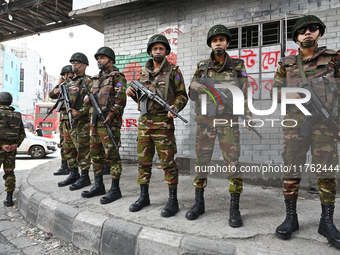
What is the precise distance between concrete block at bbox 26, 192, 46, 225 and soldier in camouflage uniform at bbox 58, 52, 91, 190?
0.45m

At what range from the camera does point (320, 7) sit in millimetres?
3844

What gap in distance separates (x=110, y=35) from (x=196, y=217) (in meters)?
4.99

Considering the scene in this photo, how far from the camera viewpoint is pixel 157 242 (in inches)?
82.7

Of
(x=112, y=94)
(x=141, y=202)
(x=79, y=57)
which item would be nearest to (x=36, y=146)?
(x=79, y=57)

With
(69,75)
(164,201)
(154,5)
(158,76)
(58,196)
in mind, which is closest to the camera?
(158,76)

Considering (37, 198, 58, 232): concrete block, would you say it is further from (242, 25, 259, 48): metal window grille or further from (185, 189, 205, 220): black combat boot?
(242, 25, 259, 48): metal window grille

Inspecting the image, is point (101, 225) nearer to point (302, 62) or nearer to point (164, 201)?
point (164, 201)

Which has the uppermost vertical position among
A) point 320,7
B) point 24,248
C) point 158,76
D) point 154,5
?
point 154,5

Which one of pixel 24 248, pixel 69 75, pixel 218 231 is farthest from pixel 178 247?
pixel 69 75

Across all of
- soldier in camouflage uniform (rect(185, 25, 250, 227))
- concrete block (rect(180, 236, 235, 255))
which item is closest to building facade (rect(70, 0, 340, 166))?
soldier in camouflage uniform (rect(185, 25, 250, 227))

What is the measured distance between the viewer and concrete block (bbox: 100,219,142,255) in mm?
2219

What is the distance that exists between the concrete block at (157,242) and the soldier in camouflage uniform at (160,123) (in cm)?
47

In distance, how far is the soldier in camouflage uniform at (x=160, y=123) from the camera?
2.65 m

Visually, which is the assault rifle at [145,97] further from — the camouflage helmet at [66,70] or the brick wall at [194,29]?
the camouflage helmet at [66,70]
